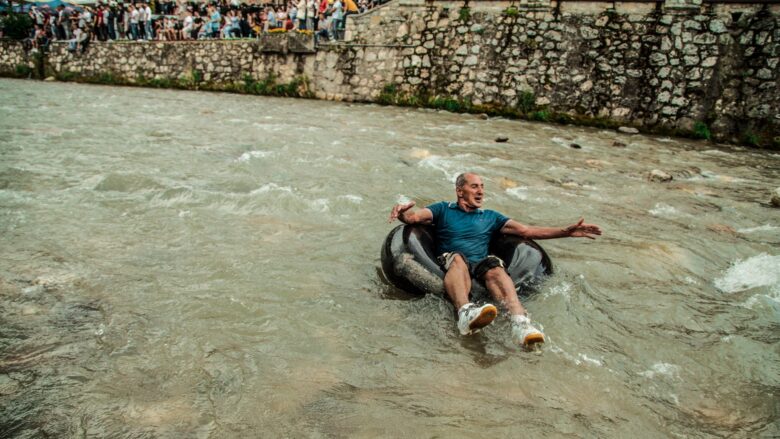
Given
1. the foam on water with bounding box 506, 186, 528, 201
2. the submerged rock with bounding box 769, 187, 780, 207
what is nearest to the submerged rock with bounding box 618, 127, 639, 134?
the submerged rock with bounding box 769, 187, 780, 207

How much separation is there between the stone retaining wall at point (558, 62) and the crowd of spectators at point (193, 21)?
122cm

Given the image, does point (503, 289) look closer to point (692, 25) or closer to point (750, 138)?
point (750, 138)

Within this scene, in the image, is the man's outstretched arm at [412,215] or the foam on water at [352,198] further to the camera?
the foam on water at [352,198]

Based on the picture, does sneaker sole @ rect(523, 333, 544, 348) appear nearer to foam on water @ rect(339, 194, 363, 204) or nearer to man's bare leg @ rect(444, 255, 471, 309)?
man's bare leg @ rect(444, 255, 471, 309)

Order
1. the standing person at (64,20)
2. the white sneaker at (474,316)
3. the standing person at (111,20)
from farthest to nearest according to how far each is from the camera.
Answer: the standing person at (64,20) → the standing person at (111,20) → the white sneaker at (474,316)

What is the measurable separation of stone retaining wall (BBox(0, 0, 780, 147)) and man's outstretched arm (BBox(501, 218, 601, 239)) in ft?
31.1

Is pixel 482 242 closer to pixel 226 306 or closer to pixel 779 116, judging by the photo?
pixel 226 306

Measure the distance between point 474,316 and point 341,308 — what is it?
110 centimetres

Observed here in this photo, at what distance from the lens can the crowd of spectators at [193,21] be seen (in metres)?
17.2

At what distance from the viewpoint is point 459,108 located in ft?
48.4

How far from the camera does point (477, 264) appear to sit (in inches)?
172

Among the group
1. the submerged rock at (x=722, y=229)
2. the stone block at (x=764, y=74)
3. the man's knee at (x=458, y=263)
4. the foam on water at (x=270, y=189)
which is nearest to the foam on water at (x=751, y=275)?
the submerged rock at (x=722, y=229)

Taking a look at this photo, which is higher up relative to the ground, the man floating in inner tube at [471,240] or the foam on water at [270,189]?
the man floating in inner tube at [471,240]

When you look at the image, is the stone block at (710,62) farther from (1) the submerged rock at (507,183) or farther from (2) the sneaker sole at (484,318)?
(2) the sneaker sole at (484,318)
